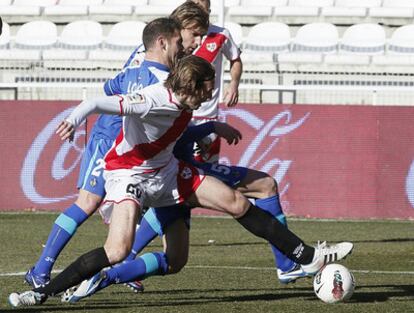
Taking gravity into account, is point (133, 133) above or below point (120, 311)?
above

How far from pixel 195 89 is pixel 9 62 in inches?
503

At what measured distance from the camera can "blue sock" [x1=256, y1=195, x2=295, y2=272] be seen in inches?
318

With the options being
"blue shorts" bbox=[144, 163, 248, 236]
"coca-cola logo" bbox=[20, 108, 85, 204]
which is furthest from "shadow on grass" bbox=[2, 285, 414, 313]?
"coca-cola logo" bbox=[20, 108, 85, 204]

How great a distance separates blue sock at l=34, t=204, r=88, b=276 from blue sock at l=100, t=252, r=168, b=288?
2.79ft

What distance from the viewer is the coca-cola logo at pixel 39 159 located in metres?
17.2

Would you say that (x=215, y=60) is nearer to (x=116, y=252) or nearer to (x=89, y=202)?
(x=89, y=202)

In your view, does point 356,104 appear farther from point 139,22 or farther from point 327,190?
point 139,22

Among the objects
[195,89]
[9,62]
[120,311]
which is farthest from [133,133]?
[9,62]

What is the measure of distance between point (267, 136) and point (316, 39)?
4676mm

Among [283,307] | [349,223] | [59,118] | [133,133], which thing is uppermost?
[133,133]

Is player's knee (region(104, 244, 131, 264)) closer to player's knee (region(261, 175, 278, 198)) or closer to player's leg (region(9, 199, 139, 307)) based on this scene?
player's leg (region(9, 199, 139, 307))

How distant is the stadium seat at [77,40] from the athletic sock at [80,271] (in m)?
14.0

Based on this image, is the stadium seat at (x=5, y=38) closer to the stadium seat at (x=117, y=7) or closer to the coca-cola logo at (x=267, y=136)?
the stadium seat at (x=117, y=7)

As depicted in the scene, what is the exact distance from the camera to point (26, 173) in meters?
17.3
